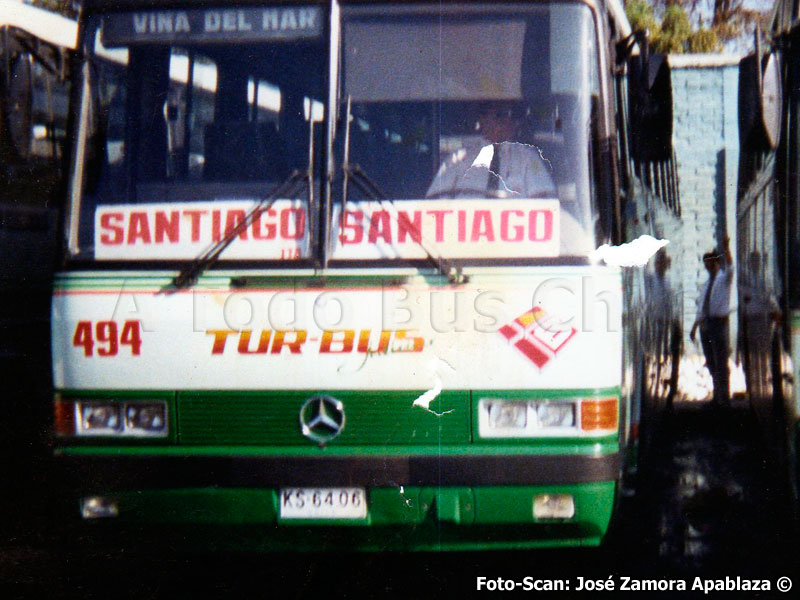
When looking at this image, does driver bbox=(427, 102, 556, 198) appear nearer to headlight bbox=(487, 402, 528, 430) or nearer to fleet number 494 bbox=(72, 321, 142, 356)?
headlight bbox=(487, 402, 528, 430)

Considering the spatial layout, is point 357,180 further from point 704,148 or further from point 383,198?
point 704,148

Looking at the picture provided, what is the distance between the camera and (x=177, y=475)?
450cm

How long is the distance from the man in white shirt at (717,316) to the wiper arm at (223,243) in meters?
5.34

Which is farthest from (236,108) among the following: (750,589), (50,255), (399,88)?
(50,255)

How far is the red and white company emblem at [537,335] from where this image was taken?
171 inches

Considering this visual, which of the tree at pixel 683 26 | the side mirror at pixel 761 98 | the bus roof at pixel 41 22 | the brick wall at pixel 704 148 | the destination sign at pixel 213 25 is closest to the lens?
the destination sign at pixel 213 25

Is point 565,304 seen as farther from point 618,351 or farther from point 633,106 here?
point 633,106

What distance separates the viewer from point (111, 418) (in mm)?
4590

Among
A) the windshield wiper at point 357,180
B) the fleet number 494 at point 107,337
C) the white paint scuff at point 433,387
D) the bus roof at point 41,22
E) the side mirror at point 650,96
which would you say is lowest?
the white paint scuff at point 433,387

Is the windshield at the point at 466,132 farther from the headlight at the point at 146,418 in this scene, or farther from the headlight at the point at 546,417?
the headlight at the point at 146,418

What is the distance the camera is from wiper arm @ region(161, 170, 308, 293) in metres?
4.47

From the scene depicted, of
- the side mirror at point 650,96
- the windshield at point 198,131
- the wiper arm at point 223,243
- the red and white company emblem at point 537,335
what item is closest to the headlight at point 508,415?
the red and white company emblem at point 537,335

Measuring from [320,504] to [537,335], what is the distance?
46.1 inches

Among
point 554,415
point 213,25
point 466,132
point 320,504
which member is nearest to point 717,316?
point 554,415
